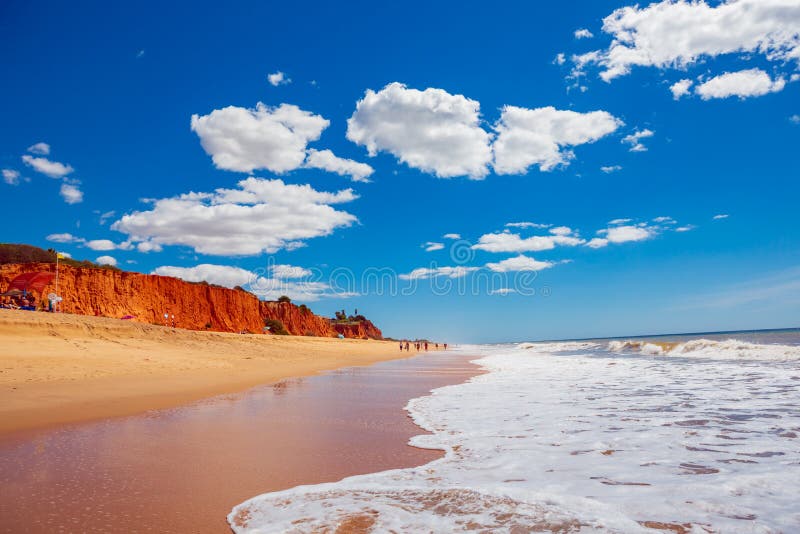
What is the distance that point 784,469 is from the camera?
169 inches

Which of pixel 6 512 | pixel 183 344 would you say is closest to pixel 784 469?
pixel 6 512

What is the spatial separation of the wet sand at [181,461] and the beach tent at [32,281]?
137 feet

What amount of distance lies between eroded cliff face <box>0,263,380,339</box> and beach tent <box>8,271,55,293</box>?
54cm

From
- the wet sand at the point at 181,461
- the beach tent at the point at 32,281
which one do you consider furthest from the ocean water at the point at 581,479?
the beach tent at the point at 32,281

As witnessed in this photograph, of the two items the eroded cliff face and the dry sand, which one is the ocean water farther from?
the eroded cliff face

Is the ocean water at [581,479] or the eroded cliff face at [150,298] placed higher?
the eroded cliff face at [150,298]

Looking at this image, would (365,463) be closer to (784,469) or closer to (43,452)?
(43,452)

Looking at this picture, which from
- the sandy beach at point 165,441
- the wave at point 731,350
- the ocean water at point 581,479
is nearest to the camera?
the ocean water at point 581,479

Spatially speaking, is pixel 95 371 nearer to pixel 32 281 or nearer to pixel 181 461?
pixel 181 461

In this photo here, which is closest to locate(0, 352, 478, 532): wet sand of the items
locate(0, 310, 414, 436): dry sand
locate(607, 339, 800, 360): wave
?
locate(0, 310, 414, 436): dry sand

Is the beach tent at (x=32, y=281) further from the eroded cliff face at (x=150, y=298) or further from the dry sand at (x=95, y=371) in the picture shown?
the dry sand at (x=95, y=371)

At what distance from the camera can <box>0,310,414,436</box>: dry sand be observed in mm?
7652

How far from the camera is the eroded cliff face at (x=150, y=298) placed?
41625mm

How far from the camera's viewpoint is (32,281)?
130 feet
